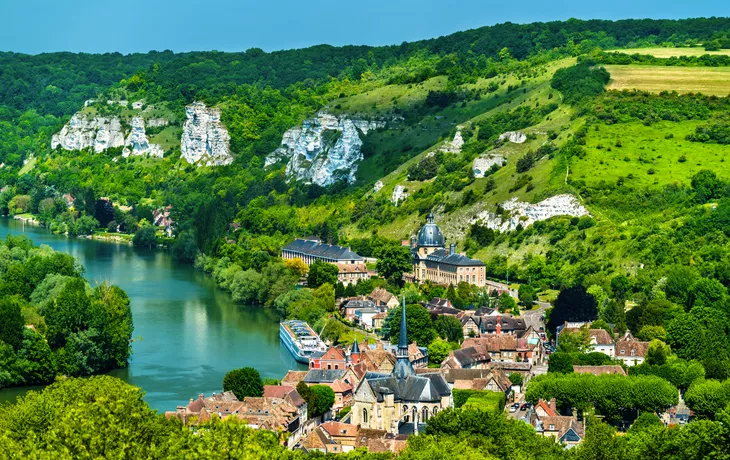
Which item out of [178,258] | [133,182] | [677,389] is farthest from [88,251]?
[677,389]

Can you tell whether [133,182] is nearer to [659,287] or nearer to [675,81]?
[675,81]

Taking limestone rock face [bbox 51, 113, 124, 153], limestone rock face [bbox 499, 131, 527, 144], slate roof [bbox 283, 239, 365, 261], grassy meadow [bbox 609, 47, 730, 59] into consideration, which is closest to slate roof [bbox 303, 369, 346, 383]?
slate roof [bbox 283, 239, 365, 261]

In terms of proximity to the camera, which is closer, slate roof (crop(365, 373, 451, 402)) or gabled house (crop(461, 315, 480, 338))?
slate roof (crop(365, 373, 451, 402))

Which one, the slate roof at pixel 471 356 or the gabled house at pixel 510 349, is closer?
the slate roof at pixel 471 356

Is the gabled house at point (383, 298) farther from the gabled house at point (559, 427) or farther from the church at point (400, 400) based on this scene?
the gabled house at point (559, 427)

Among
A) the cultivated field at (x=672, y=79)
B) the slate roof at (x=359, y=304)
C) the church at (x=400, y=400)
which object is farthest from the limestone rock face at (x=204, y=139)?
the church at (x=400, y=400)

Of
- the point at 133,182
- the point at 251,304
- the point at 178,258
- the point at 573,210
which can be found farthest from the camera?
the point at 133,182

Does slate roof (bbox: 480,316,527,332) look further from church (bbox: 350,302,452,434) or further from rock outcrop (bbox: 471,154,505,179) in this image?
rock outcrop (bbox: 471,154,505,179)
